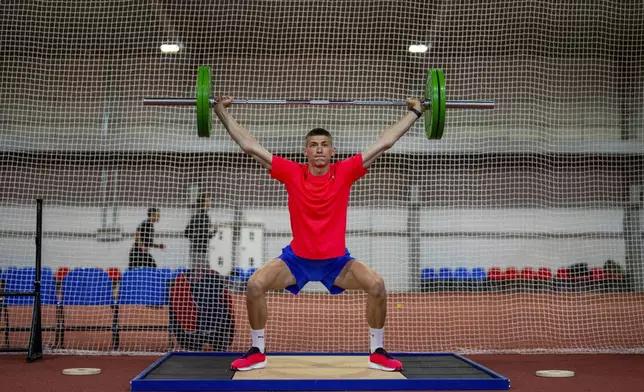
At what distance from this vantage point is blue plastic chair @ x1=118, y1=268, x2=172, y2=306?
554 centimetres

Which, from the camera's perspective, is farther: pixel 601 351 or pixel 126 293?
pixel 126 293

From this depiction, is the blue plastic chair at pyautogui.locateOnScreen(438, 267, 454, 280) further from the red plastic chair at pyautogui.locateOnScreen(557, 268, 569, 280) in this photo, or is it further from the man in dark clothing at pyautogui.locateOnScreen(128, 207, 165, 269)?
the man in dark clothing at pyautogui.locateOnScreen(128, 207, 165, 269)

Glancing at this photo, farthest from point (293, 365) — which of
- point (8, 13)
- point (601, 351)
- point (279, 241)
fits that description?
point (279, 241)

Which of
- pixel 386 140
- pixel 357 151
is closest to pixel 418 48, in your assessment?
pixel 357 151

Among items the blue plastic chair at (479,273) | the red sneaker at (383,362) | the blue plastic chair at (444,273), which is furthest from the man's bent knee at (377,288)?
the blue plastic chair at (479,273)

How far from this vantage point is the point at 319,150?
3.82 metres

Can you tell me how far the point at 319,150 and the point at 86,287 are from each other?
3.12m

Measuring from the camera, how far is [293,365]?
3938 mm

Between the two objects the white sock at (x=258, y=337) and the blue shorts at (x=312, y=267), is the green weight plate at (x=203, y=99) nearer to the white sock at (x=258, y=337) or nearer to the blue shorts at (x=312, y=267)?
the blue shorts at (x=312, y=267)

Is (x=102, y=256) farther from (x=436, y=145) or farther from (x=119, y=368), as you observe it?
(x=119, y=368)

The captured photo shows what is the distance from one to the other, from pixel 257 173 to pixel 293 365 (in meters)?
8.05

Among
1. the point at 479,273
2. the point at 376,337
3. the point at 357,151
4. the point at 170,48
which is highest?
the point at 170,48

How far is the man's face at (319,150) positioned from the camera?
12.5ft

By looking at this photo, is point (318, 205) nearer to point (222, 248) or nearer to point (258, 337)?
point (258, 337)
